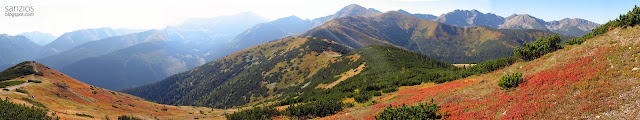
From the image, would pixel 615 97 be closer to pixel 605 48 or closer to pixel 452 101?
pixel 452 101

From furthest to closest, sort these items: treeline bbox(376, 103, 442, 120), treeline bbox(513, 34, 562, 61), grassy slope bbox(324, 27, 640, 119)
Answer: treeline bbox(513, 34, 562, 61) → treeline bbox(376, 103, 442, 120) → grassy slope bbox(324, 27, 640, 119)

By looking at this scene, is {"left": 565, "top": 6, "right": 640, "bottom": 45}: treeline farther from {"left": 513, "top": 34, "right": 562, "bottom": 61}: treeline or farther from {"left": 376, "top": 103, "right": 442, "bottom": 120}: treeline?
{"left": 376, "top": 103, "right": 442, "bottom": 120}: treeline

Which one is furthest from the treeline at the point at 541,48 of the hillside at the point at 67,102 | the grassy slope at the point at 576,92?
the hillside at the point at 67,102

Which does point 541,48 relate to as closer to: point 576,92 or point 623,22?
point 623,22

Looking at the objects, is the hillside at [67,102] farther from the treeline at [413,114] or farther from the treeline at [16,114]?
the treeline at [413,114]

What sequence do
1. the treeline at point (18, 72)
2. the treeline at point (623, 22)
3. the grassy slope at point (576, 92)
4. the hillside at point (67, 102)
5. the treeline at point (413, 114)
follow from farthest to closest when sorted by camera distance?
the treeline at point (18, 72) → the hillside at point (67, 102) → the treeline at point (623, 22) → the treeline at point (413, 114) → the grassy slope at point (576, 92)

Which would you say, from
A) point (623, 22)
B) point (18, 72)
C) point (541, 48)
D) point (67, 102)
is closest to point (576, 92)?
point (623, 22)


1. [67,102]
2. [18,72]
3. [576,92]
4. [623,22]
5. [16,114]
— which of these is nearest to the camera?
[576,92]

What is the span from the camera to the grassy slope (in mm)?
14188

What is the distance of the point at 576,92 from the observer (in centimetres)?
1639

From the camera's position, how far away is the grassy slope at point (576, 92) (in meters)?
14.2

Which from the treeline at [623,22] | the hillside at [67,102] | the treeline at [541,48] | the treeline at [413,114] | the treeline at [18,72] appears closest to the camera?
the treeline at [413,114]

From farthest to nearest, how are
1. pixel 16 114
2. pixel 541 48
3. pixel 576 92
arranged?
1. pixel 541 48
2. pixel 16 114
3. pixel 576 92

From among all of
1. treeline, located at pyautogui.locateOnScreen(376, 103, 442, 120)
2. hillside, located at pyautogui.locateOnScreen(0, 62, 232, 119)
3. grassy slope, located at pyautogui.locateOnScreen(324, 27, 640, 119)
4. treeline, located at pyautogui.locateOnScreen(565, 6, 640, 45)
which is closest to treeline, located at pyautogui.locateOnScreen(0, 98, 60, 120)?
hillside, located at pyautogui.locateOnScreen(0, 62, 232, 119)
